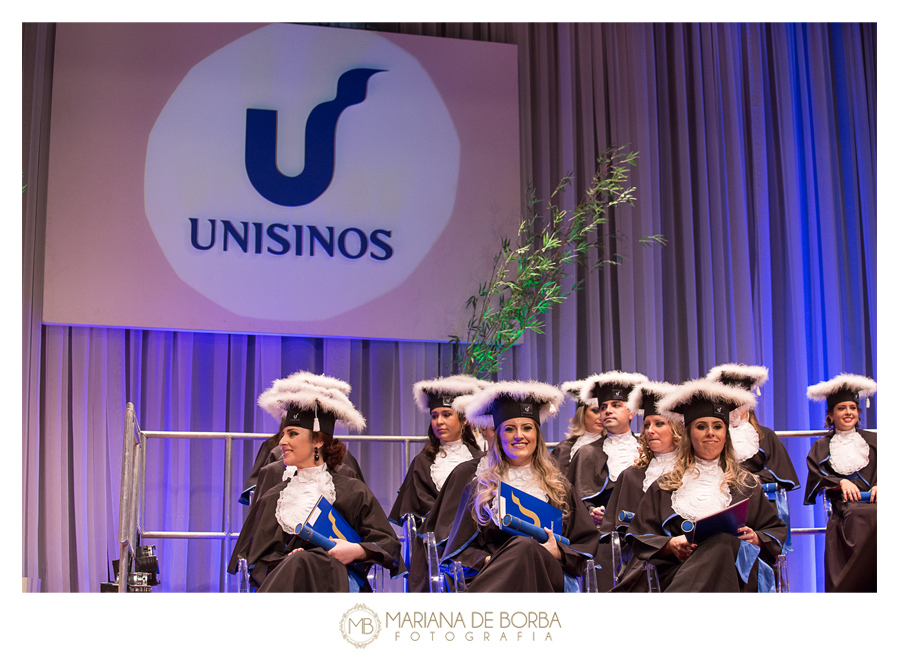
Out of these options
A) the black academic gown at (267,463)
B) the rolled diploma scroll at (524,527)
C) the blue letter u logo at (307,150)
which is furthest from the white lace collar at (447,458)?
the blue letter u logo at (307,150)

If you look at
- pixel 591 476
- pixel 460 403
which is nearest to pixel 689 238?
pixel 591 476

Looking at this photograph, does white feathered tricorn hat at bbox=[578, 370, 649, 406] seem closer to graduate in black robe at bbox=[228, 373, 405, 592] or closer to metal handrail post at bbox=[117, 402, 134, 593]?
graduate in black robe at bbox=[228, 373, 405, 592]

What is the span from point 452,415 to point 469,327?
1.62 metres

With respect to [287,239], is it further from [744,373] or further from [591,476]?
[744,373]

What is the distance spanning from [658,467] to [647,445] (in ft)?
0.51

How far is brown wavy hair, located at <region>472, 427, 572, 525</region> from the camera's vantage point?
3.15 metres

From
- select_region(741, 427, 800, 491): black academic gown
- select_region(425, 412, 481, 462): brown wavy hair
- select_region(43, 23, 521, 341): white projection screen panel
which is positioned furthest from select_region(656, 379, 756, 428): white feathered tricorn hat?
select_region(43, 23, 521, 341): white projection screen panel

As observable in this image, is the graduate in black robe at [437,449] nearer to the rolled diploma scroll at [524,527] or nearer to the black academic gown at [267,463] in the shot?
the black academic gown at [267,463]

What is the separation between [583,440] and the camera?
4.53 m

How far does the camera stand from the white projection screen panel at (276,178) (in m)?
5.30

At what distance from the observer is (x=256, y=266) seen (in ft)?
18.1

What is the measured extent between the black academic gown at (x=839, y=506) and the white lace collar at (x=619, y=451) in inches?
37.4

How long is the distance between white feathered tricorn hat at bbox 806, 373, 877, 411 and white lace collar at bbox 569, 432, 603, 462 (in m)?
1.13
